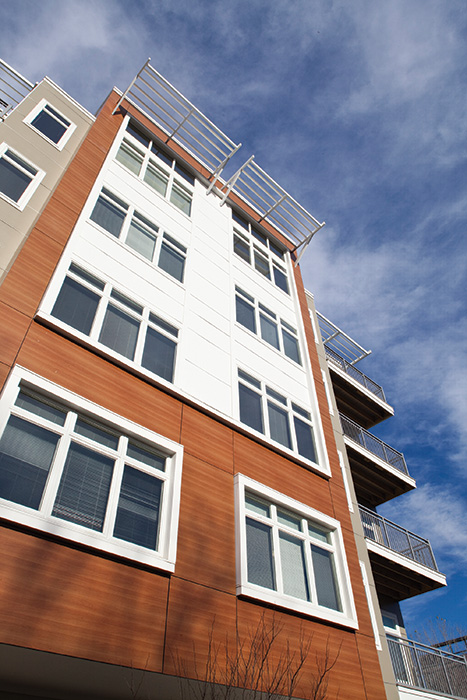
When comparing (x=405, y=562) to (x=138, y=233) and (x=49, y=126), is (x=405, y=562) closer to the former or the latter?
(x=138, y=233)

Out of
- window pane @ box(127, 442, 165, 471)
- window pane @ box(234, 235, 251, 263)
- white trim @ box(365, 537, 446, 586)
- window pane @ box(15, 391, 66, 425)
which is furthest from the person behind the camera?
window pane @ box(234, 235, 251, 263)

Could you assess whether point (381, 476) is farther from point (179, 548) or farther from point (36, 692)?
point (36, 692)

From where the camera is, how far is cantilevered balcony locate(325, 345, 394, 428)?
2161cm

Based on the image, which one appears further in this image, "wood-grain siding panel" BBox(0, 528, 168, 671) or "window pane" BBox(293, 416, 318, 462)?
"window pane" BBox(293, 416, 318, 462)

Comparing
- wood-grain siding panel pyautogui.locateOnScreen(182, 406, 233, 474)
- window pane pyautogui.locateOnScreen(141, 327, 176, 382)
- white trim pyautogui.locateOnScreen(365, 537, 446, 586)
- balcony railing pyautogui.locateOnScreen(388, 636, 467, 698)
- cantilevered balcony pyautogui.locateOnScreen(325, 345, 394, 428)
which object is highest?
cantilevered balcony pyautogui.locateOnScreen(325, 345, 394, 428)

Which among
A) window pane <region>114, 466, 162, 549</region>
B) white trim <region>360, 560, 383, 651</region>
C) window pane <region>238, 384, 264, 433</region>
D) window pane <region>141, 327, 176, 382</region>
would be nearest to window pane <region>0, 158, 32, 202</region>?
window pane <region>141, 327, 176, 382</region>

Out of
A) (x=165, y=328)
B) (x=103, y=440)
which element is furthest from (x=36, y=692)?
(x=165, y=328)

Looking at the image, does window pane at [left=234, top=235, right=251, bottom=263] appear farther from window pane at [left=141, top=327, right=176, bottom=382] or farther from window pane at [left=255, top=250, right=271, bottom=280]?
window pane at [left=141, top=327, right=176, bottom=382]

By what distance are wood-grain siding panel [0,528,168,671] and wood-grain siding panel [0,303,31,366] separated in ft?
9.00

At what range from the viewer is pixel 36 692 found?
6043mm

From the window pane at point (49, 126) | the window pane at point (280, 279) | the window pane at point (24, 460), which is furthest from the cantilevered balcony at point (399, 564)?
the window pane at point (49, 126)

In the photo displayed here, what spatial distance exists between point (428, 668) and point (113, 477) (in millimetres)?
12084

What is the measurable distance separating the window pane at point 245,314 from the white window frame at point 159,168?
128 inches

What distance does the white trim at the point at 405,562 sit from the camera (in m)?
15.9
